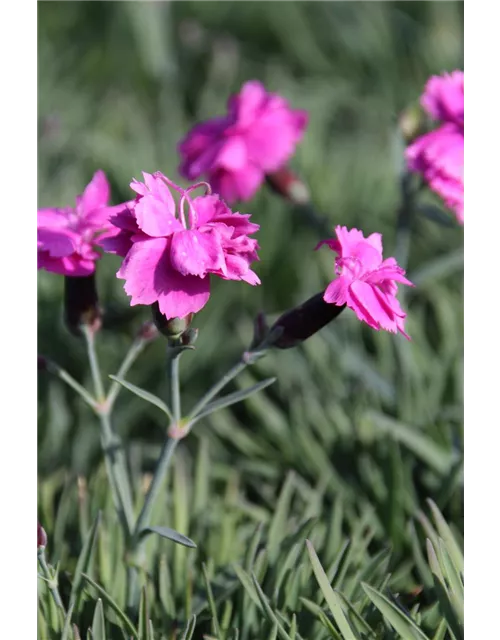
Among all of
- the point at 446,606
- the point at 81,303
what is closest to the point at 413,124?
the point at 81,303

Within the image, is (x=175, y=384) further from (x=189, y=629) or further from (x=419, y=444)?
(x=419, y=444)

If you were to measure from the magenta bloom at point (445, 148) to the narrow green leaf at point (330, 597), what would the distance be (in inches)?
21.4

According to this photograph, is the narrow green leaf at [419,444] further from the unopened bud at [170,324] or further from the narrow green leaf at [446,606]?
the unopened bud at [170,324]

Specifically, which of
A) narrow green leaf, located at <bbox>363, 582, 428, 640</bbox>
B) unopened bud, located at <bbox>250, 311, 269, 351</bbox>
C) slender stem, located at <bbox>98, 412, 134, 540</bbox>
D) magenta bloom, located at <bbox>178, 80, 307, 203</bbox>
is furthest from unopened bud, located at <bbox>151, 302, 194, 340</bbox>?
magenta bloom, located at <bbox>178, 80, 307, 203</bbox>

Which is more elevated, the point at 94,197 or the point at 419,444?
the point at 94,197

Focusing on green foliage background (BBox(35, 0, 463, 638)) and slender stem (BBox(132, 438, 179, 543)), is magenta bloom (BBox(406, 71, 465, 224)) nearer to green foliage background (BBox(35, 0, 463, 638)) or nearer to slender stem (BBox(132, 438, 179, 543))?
green foliage background (BBox(35, 0, 463, 638))

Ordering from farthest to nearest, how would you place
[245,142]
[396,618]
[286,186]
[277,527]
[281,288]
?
[281,288], [286,186], [245,142], [277,527], [396,618]

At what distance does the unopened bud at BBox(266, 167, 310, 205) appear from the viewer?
1.27m

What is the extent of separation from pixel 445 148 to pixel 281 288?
76 centimetres

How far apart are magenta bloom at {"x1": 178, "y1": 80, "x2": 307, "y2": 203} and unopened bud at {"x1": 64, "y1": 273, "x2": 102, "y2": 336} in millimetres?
305

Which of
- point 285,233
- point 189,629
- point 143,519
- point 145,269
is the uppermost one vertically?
point 285,233

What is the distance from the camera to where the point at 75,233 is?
83 cm

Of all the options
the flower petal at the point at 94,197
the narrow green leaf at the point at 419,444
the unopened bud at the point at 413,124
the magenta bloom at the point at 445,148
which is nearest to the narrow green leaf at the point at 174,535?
the flower petal at the point at 94,197
